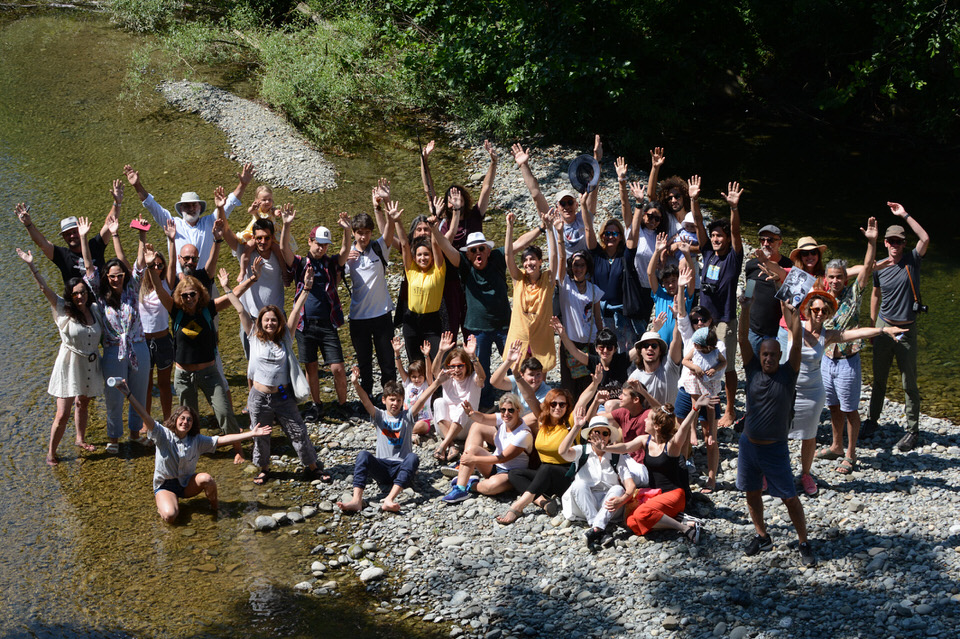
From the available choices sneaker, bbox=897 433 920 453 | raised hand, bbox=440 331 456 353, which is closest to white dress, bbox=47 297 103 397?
raised hand, bbox=440 331 456 353

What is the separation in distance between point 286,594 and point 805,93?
48.4 feet

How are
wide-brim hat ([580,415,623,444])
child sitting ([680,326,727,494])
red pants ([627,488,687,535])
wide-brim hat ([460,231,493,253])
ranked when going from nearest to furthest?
red pants ([627,488,687,535]) → wide-brim hat ([580,415,623,444]) → child sitting ([680,326,727,494]) → wide-brim hat ([460,231,493,253])

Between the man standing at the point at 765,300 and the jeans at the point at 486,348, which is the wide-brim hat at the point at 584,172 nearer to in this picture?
the jeans at the point at 486,348

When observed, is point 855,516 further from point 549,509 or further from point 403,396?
point 403,396

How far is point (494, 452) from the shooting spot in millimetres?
8477

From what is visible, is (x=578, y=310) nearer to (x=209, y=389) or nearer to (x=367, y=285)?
(x=367, y=285)

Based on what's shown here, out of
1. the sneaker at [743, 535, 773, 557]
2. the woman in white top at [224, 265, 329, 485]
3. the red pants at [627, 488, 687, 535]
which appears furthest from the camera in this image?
the woman in white top at [224, 265, 329, 485]

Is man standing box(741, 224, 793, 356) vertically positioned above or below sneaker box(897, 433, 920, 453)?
above

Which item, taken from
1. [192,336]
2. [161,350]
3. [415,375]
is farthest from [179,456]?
[415,375]

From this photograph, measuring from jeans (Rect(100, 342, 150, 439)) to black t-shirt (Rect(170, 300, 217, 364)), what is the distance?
46 cm

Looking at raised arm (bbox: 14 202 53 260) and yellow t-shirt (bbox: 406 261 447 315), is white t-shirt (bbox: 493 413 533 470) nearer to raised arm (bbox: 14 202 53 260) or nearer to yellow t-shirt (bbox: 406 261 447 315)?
yellow t-shirt (bbox: 406 261 447 315)

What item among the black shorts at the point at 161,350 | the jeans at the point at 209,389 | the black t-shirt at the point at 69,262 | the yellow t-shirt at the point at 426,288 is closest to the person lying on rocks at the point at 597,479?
the yellow t-shirt at the point at 426,288

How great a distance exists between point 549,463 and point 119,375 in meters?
4.16

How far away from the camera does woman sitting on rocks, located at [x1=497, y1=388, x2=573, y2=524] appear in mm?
7859
